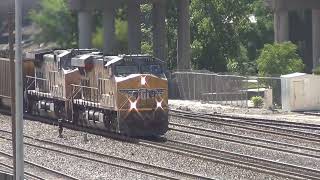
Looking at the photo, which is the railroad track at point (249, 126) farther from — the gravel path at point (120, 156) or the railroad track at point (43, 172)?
the railroad track at point (43, 172)

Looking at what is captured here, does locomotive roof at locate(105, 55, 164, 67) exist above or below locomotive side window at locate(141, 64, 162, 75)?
above

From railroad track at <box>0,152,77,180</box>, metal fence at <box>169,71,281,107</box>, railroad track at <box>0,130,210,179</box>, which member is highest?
metal fence at <box>169,71,281,107</box>

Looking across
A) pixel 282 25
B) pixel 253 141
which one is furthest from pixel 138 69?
pixel 282 25

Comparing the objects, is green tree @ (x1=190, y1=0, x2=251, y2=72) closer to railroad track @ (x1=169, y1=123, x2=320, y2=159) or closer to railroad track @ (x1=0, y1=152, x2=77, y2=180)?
railroad track @ (x1=169, y1=123, x2=320, y2=159)

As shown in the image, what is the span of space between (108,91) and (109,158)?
207 inches

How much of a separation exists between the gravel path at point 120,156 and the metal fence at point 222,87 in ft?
44.7

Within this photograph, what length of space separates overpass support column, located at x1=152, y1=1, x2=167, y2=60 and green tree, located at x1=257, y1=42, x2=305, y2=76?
15.0 metres

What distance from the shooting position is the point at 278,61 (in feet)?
174

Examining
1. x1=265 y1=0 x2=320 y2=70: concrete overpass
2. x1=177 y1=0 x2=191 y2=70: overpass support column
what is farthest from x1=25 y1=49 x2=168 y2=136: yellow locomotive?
x1=265 y1=0 x2=320 y2=70: concrete overpass

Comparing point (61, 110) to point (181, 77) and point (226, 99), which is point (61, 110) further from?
point (181, 77)

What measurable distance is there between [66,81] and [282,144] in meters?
11.1

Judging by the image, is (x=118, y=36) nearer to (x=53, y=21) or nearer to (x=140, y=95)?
(x=140, y=95)

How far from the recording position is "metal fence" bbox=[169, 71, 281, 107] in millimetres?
47400

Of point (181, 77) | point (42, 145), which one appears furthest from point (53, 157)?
point (181, 77)
